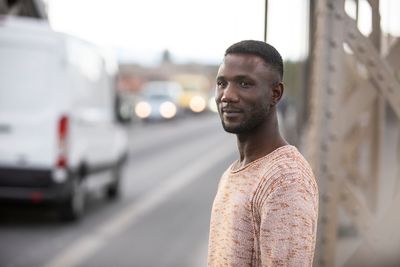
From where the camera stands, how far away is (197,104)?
2650 inches

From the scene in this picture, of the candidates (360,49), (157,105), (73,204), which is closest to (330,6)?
(360,49)

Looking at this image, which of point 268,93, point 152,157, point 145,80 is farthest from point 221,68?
point 145,80

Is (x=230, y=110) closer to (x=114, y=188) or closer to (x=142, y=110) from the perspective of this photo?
(x=114, y=188)

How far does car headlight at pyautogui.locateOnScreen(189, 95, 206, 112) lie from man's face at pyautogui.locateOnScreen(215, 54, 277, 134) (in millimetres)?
63068

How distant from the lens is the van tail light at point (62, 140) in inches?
444

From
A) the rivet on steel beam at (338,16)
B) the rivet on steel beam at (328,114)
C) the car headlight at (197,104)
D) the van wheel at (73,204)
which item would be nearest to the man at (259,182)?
the rivet on steel beam at (338,16)

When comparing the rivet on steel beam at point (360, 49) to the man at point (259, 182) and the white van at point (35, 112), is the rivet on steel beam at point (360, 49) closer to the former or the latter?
the man at point (259, 182)

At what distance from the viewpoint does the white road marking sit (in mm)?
9469

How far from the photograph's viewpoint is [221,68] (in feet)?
7.39

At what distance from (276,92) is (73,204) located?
9.89m

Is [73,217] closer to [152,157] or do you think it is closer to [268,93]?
[268,93]

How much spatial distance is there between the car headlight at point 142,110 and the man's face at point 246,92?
4816 cm

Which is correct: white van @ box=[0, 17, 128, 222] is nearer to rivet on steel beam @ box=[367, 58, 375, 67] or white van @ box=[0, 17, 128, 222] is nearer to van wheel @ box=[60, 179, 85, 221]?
van wheel @ box=[60, 179, 85, 221]

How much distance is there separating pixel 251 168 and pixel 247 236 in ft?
0.54
